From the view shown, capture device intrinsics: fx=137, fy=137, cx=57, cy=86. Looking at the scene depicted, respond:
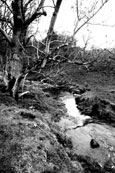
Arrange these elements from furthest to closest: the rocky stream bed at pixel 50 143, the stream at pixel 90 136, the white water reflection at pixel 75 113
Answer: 1. the white water reflection at pixel 75 113
2. the stream at pixel 90 136
3. the rocky stream bed at pixel 50 143

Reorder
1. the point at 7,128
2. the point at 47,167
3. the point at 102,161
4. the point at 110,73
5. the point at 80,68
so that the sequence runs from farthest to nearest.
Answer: the point at 80,68, the point at 110,73, the point at 102,161, the point at 7,128, the point at 47,167

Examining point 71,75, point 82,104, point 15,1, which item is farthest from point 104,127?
point 71,75

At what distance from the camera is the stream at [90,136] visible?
11.7 ft

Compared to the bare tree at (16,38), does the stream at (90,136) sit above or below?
below

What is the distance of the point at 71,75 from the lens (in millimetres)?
16547

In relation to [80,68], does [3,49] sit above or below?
above

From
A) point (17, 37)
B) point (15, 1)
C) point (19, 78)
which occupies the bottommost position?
point (19, 78)

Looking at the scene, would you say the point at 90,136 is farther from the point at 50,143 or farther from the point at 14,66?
the point at 14,66

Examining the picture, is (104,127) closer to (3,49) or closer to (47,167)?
(47,167)

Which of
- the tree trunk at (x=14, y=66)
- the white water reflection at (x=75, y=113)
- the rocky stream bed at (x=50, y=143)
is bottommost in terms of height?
the white water reflection at (x=75, y=113)

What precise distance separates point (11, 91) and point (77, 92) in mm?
6442

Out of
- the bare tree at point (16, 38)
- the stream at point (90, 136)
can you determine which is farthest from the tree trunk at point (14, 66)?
the stream at point (90, 136)

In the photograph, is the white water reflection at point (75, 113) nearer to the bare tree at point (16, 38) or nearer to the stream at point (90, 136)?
the stream at point (90, 136)

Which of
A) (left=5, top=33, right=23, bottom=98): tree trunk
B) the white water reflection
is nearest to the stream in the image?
the white water reflection
